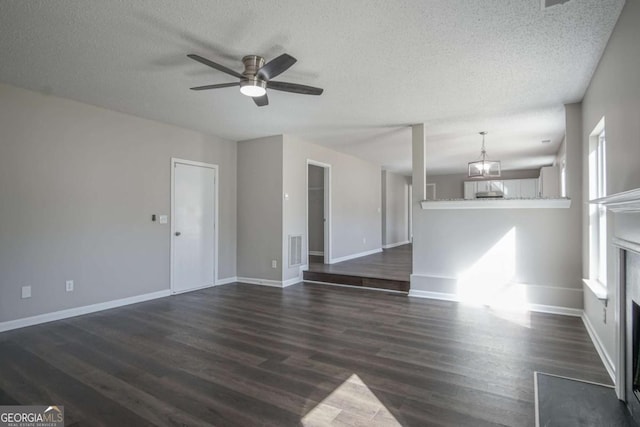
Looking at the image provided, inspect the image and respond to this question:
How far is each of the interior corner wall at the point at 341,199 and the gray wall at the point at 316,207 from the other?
2.56 ft

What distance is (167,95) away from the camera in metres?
3.87

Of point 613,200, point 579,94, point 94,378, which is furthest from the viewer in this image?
point 579,94

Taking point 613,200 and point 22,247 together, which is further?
point 22,247

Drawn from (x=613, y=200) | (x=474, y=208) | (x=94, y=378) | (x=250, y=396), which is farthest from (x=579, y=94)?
(x=94, y=378)

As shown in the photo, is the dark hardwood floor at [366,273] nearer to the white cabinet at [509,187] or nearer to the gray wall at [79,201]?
the gray wall at [79,201]

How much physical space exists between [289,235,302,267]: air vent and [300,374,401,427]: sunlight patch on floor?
3.52 meters

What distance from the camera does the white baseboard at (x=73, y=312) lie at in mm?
3531

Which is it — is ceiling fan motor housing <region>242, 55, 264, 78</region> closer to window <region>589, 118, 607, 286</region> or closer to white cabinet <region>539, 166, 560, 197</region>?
window <region>589, 118, 607, 286</region>

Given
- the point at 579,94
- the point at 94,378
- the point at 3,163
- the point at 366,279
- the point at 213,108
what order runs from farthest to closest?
1. the point at 366,279
2. the point at 213,108
3. the point at 579,94
4. the point at 3,163
5. the point at 94,378

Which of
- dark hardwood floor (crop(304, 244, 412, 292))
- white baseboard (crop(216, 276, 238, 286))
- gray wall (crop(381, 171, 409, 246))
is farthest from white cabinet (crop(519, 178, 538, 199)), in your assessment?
white baseboard (crop(216, 276, 238, 286))

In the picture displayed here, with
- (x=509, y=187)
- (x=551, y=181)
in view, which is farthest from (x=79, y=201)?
(x=509, y=187)

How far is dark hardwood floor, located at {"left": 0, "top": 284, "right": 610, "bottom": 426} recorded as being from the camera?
81.2 inches

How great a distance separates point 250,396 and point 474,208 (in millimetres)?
3832

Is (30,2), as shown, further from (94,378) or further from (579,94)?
(579,94)
